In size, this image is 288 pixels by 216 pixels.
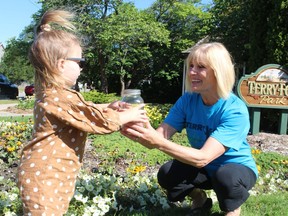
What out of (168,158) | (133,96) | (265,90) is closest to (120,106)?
Answer: (133,96)

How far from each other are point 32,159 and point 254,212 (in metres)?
1.93

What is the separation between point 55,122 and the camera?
2195 mm

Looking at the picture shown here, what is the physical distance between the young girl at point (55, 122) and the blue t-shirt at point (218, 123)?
68 centimetres

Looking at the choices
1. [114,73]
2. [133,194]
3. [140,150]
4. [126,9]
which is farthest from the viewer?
[114,73]

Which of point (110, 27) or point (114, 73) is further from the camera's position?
point (114, 73)

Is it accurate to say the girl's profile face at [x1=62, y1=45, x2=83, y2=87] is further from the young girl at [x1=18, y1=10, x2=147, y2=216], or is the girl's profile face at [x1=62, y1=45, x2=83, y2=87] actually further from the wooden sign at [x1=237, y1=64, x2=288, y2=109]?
the wooden sign at [x1=237, y1=64, x2=288, y2=109]

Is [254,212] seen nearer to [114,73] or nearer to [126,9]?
[126,9]

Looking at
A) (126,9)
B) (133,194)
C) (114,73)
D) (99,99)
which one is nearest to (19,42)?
(114,73)

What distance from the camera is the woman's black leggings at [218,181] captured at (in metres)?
2.65

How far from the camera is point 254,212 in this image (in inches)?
124

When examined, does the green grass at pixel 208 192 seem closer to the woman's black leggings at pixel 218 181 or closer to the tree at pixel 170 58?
the woman's black leggings at pixel 218 181

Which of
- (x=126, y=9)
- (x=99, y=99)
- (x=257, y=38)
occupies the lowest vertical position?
(x=99, y=99)

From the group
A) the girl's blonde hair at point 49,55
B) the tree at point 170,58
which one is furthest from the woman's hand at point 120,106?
the tree at point 170,58

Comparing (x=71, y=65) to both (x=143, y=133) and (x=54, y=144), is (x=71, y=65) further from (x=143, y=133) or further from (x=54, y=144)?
(x=143, y=133)
